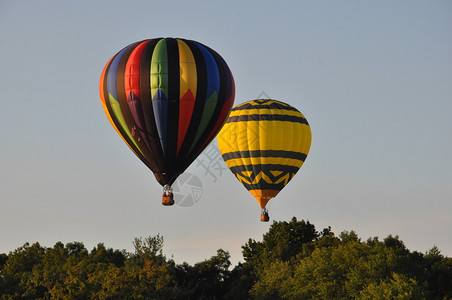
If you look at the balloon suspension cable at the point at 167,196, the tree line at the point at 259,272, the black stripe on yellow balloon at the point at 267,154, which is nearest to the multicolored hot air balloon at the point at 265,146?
the black stripe on yellow balloon at the point at 267,154

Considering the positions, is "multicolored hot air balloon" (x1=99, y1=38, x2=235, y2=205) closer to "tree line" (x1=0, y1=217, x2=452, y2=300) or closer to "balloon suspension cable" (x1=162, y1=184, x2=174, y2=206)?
"balloon suspension cable" (x1=162, y1=184, x2=174, y2=206)

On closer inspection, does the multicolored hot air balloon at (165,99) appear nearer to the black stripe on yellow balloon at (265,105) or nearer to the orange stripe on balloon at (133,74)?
the orange stripe on balloon at (133,74)

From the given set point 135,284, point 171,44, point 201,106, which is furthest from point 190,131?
point 135,284

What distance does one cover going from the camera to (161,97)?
139 ft

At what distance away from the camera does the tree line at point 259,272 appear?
54.7 metres

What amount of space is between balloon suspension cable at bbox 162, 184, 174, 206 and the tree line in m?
10.9

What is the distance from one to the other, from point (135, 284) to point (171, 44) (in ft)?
58.5

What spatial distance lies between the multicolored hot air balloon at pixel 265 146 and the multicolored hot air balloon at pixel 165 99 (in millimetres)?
15720

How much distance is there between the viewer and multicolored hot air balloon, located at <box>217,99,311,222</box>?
5938 cm

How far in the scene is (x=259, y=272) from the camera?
8188 centimetres

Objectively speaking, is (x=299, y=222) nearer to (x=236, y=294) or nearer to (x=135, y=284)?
(x=236, y=294)

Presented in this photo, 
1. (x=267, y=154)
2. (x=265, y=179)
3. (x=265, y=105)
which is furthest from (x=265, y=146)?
(x=265, y=105)

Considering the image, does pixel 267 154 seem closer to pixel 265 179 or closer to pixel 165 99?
pixel 265 179

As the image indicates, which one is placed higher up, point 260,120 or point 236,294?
point 260,120
